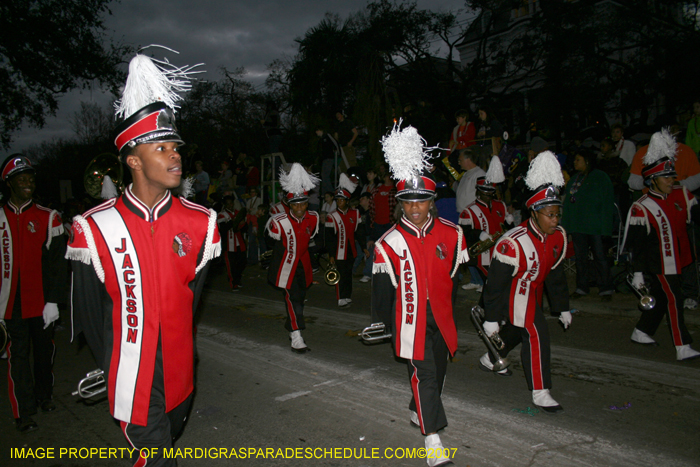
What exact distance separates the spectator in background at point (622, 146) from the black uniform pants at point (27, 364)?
10.6 meters

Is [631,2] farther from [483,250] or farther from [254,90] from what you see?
[254,90]

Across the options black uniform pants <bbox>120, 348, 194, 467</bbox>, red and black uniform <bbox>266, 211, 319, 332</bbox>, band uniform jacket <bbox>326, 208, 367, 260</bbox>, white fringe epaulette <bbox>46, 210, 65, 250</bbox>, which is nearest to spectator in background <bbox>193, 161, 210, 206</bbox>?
band uniform jacket <bbox>326, 208, 367, 260</bbox>

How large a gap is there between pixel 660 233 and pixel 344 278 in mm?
5496

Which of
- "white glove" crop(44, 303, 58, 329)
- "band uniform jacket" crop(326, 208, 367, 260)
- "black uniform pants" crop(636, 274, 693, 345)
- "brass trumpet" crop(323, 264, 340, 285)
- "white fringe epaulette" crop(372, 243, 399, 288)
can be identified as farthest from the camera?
"band uniform jacket" crop(326, 208, 367, 260)

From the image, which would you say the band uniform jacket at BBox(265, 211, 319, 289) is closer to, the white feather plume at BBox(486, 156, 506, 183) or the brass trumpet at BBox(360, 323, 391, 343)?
the brass trumpet at BBox(360, 323, 391, 343)

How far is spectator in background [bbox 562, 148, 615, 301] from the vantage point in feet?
27.7

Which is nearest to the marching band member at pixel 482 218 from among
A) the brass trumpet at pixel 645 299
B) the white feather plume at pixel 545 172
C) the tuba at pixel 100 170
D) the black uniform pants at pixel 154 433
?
the brass trumpet at pixel 645 299

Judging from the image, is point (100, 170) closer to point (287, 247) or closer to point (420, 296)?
point (287, 247)

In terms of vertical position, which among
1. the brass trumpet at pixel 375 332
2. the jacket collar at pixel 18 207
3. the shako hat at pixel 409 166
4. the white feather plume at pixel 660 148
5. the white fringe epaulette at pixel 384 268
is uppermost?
the white feather plume at pixel 660 148

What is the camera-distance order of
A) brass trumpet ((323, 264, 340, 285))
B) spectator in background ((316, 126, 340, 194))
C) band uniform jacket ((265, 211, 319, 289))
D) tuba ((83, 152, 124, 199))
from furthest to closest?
1. spectator in background ((316, 126, 340, 194))
2. brass trumpet ((323, 264, 340, 285))
3. band uniform jacket ((265, 211, 319, 289))
4. tuba ((83, 152, 124, 199))

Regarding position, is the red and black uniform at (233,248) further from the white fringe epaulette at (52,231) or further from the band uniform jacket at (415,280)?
the band uniform jacket at (415,280)

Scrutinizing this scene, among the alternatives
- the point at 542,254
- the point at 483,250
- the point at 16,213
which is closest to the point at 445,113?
the point at 483,250

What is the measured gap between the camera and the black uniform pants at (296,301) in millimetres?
6564

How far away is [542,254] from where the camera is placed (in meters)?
4.60
